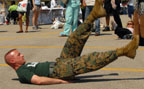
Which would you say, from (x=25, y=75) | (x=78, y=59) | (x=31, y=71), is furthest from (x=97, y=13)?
(x=25, y=75)

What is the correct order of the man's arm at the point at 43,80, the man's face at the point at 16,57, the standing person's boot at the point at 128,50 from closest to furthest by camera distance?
the standing person's boot at the point at 128,50 < the man's arm at the point at 43,80 < the man's face at the point at 16,57

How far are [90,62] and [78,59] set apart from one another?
0.19 m

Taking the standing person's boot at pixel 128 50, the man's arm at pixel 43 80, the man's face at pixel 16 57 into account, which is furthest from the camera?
the man's face at pixel 16 57

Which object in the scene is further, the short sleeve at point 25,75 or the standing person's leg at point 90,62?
the short sleeve at point 25,75

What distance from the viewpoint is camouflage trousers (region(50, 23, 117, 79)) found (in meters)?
5.92

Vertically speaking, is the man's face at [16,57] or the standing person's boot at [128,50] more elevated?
the standing person's boot at [128,50]

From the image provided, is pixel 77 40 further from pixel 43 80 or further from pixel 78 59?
pixel 43 80

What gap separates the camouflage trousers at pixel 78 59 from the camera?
5.92m

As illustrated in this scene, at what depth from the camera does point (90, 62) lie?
5965 mm

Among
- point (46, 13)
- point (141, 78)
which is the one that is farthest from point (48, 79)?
point (46, 13)

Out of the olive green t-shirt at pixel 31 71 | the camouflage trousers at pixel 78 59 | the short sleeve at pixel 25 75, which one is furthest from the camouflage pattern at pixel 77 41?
the short sleeve at pixel 25 75

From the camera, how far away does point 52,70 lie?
6.18 m

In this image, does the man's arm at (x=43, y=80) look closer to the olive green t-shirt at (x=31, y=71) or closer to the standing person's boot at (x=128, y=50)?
the olive green t-shirt at (x=31, y=71)

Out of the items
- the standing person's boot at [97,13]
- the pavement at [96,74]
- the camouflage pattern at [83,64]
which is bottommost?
the pavement at [96,74]
